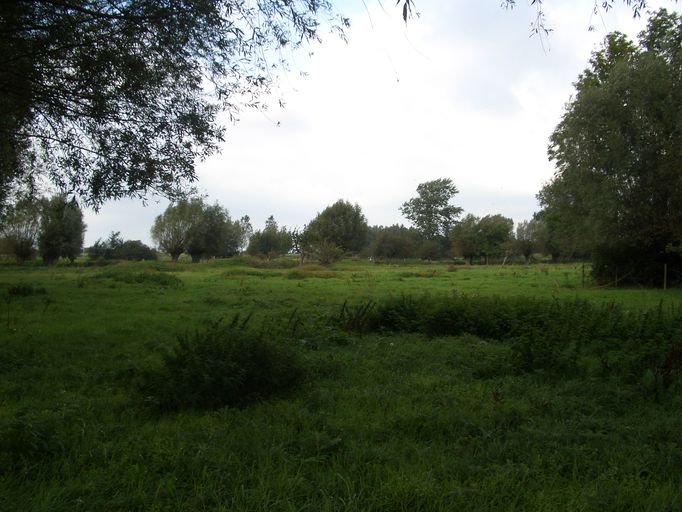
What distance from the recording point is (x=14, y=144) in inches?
428

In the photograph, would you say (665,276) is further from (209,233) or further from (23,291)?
(209,233)

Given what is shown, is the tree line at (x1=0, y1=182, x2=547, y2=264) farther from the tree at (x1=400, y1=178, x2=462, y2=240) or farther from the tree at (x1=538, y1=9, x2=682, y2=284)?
the tree at (x1=538, y1=9, x2=682, y2=284)

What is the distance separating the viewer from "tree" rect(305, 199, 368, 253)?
80.7 metres

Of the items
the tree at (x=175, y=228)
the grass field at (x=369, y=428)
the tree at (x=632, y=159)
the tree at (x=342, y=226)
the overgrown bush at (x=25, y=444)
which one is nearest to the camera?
the grass field at (x=369, y=428)

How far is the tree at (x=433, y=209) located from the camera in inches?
4247

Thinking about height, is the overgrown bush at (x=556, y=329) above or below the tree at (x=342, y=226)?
below

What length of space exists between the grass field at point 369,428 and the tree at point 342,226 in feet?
228

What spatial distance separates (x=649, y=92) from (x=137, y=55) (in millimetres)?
22359

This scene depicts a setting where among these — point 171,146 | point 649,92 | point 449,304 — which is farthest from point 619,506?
Answer: point 649,92

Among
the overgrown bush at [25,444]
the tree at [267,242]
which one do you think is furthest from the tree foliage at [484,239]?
the overgrown bush at [25,444]

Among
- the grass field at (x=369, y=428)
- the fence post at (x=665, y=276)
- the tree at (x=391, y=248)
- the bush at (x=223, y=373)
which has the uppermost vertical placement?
the tree at (x=391, y=248)

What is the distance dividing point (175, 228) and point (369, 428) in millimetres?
70632

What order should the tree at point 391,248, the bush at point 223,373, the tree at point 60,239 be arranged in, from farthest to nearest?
the tree at point 391,248 → the tree at point 60,239 → the bush at point 223,373

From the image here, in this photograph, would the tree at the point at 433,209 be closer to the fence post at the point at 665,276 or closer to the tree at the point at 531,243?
the tree at the point at 531,243
